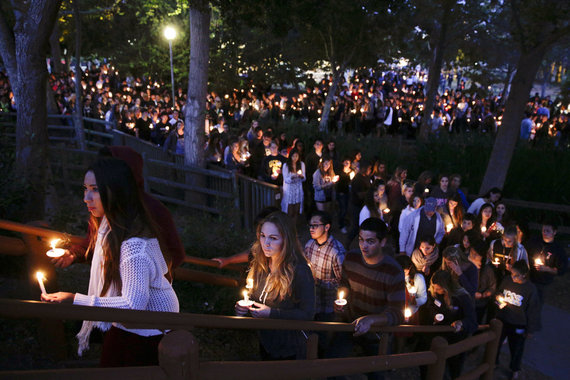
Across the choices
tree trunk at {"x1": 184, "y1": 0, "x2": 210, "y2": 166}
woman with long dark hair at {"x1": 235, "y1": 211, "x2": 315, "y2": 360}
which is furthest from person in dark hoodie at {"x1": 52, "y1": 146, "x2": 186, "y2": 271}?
tree trunk at {"x1": 184, "y1": 0, "x2": 210, "y2": 166}

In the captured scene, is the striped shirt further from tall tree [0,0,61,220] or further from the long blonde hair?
tall tree [0,0,61,220]

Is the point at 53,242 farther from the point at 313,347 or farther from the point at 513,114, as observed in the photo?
the point at 513,114

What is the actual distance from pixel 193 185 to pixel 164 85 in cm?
1851

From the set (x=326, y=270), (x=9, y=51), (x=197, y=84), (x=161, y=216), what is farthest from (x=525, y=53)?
(x=161, y=216)

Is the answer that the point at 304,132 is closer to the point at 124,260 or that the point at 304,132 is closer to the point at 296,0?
the point at 296,0

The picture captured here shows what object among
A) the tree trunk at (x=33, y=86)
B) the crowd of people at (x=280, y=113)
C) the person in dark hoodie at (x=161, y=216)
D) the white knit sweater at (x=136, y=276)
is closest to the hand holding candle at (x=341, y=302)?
the person in dark hoodie at (x=161, y=216)

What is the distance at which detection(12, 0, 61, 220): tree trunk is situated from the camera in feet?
21.9

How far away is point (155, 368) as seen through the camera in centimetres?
149

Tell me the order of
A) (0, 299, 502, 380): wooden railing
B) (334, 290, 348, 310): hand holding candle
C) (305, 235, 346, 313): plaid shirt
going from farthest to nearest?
(305, 235, 346, 313): plaid shirt → (334, 290, 348, 310): hand holding candle → (0, 299, 502, 380): wooden railing

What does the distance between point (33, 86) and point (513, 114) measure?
10.2m

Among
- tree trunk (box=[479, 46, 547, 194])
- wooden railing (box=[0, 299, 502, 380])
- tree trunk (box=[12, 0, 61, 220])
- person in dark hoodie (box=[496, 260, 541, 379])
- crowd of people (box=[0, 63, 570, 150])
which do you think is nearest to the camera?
wooden railing (box=[0, 299, 502, 380])

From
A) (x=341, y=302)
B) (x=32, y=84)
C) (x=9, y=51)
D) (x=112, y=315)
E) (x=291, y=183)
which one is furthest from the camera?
(x=291, y=183)

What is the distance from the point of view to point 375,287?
4.12m

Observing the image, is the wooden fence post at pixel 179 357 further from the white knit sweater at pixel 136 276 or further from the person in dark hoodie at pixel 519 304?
the person in dark hoodie at pixel 519 304
